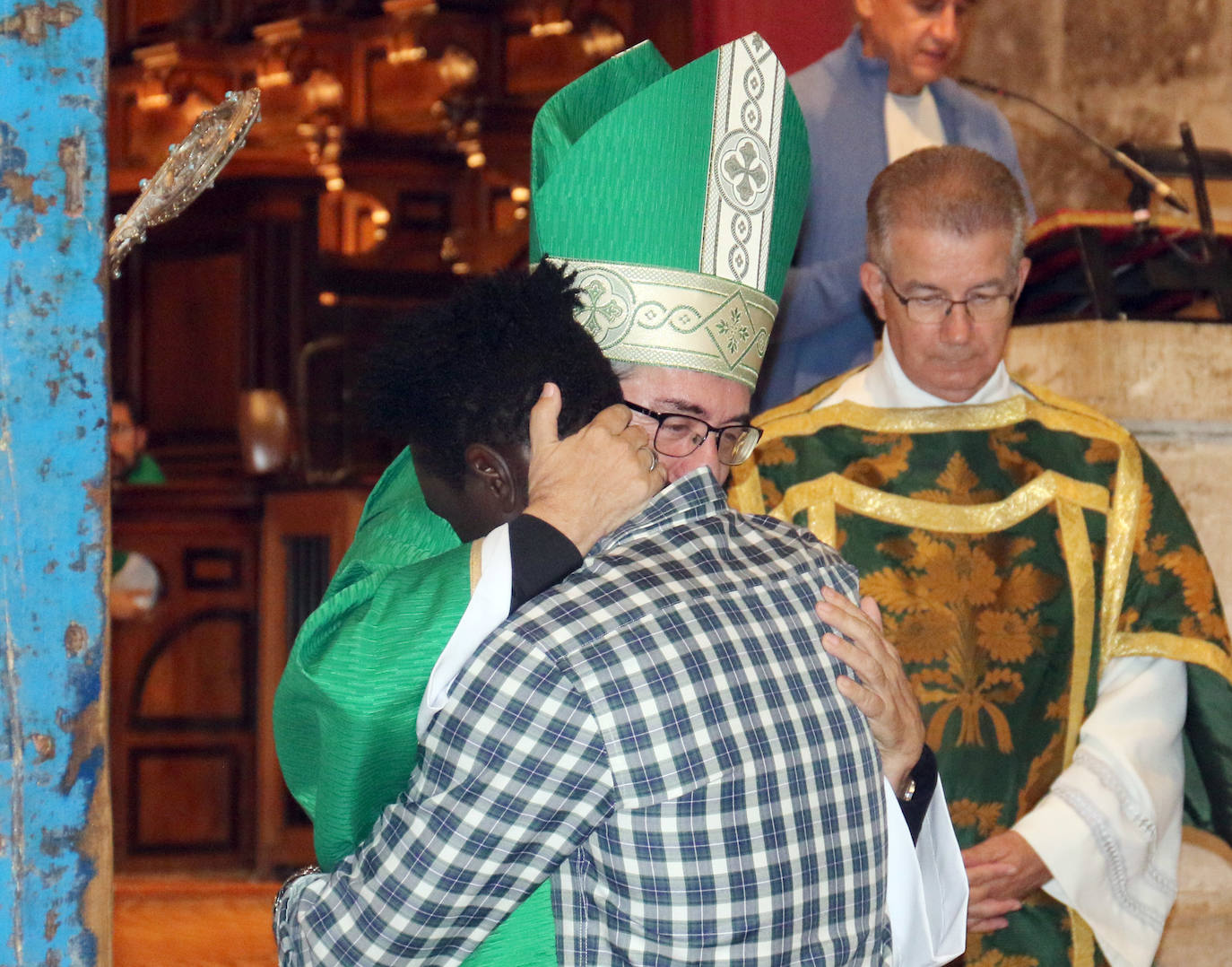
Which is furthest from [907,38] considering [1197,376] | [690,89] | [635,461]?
[635,461]

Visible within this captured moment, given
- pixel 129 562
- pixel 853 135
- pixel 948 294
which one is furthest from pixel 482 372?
pixel 129 562

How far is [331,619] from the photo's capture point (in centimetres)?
156

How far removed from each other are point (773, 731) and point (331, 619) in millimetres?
461

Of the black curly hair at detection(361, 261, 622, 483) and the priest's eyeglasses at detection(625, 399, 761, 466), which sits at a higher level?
the black curly hair at detection(361, 261, 622, 483)

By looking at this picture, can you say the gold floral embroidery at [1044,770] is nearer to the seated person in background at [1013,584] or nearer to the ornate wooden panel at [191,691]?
the seated person in background at [1013,584]

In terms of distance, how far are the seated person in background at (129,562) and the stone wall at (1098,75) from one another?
10.9 ft

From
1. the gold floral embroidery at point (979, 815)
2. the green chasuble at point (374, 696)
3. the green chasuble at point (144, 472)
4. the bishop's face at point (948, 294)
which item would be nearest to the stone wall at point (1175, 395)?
the bishop's face at point (948, 294)

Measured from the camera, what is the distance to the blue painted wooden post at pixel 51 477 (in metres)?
1.23

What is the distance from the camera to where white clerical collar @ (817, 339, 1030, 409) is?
2.64m

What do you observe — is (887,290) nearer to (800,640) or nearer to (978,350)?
(978,350)

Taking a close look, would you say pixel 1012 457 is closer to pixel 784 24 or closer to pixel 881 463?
pixel 881 463

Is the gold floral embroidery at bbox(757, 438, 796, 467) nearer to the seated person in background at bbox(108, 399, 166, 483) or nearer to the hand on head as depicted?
the hand on head

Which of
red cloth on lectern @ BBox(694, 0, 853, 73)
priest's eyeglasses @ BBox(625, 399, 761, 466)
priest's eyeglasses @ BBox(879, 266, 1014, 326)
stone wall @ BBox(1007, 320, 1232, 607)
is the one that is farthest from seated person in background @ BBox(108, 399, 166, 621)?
priest's eyeglasses @ BBox(625, 399, 761, 466)

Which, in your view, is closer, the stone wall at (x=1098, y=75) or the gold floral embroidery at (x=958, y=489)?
the gold floral embroidery at (x=958, y=489)
